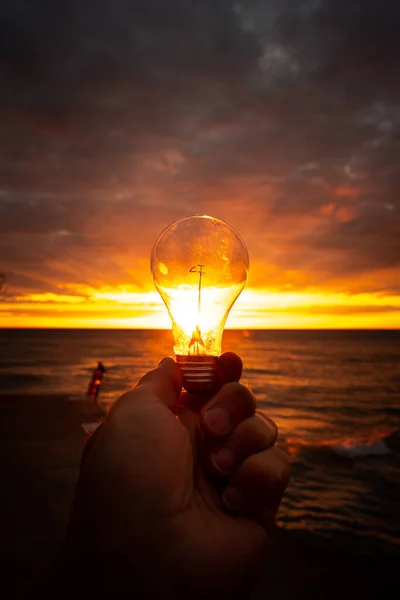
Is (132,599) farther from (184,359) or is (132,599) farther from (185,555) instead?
(184,359)

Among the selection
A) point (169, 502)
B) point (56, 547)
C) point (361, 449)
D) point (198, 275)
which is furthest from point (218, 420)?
point (361, 449)

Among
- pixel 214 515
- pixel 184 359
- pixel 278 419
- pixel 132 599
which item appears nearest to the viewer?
pixel 132 599

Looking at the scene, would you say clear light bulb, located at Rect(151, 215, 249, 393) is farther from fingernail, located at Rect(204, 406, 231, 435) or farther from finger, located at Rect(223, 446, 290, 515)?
finger, located at Rect(223, 446, 290, 515)

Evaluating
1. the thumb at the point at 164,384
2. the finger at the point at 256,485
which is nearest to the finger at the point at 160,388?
the thumb at the point at 164,384

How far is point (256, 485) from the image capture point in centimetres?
174

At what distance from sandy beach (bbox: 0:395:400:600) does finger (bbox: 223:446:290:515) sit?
3.07 metres

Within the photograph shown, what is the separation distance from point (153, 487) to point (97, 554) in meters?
0.27

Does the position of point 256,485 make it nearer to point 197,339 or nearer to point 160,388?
point 160,388

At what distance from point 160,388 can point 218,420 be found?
0.28 m

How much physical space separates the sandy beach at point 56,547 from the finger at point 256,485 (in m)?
3.07

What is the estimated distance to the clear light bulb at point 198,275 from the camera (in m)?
2.28

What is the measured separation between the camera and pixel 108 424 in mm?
1583

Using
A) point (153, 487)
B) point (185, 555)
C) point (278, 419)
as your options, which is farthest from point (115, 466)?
point (278, 419)

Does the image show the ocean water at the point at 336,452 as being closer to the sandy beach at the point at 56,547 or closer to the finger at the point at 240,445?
the sandy beach at the point at 56,547
